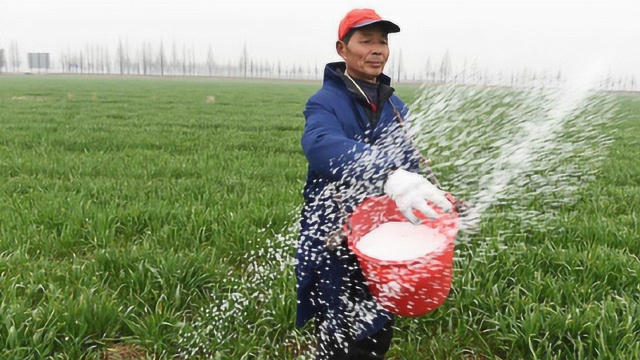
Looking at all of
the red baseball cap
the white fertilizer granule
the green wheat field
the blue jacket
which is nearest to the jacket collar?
the blue jacket

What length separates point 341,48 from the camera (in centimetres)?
185

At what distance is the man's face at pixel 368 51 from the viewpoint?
1778mm

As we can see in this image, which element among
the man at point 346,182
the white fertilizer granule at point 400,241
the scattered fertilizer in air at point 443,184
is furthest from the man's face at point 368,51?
the white fertilizer granule at point 400,241

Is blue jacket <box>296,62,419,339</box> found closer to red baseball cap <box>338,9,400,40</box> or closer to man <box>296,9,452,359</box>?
man <box>296,9,452,359</box>

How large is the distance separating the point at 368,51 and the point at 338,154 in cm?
46

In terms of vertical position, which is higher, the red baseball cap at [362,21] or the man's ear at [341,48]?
the red baseball cap at [362,21]

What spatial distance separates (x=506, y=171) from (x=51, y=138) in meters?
7.14

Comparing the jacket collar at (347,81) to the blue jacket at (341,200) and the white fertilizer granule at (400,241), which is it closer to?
the blue jacket at (341,200)

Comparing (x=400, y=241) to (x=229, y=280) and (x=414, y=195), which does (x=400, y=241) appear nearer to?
(x=414, y=195)

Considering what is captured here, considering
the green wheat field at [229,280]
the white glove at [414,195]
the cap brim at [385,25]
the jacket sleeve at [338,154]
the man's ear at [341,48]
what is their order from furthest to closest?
the green wheat field at [229,280], the man's ear at [341,48], the cap brim at [385,25], the jacket sleeve at [338,154], the white glove at [414,195]

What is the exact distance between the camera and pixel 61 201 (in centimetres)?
391

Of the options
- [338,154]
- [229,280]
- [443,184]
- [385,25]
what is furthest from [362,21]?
[443,184]

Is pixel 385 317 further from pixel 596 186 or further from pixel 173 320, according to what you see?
pixel 596 186

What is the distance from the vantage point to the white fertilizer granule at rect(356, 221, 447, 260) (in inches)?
60.2
